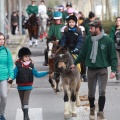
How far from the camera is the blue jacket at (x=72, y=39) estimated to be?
14281 millimetres

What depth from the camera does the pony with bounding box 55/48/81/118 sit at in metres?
12.6

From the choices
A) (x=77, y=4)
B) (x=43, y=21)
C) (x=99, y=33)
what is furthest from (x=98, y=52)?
(x=77, y=4)

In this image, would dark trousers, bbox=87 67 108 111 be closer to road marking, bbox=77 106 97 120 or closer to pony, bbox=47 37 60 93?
road marking, bbox=77 106 97 120

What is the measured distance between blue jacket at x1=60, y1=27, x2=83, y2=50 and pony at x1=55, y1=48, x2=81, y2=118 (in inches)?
46.0

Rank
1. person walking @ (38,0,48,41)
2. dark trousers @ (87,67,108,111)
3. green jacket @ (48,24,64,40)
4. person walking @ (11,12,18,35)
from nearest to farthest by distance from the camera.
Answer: dark trousers @ (87,67,108,111) < green jacket @ (48,24,64,40) < person walking @ (38,0,48,41) < person walking @ (11,12,18,35)

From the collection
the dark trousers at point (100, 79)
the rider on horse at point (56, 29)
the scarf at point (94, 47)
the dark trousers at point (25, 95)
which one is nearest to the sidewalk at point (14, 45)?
the rider on horse at point (56, 29)

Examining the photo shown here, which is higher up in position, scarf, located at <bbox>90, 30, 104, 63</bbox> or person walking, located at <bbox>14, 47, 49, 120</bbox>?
scarf, located at <bbox>90, 30, 104, 63</bbox>

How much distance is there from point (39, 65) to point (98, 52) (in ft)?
41.7

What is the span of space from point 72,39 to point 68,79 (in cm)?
158

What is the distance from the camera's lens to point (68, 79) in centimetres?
1306

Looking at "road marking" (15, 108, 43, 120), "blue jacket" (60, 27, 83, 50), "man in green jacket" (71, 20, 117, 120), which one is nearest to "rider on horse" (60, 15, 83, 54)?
"blue jacket" (60, 27, 83, 50)

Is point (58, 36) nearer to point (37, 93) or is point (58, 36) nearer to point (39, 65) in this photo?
point (37, 93)

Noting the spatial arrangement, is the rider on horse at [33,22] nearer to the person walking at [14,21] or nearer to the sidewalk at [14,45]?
the sidewalk at [14,45]

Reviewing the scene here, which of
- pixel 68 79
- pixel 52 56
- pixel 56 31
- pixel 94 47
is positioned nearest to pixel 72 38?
pixel 68 79
